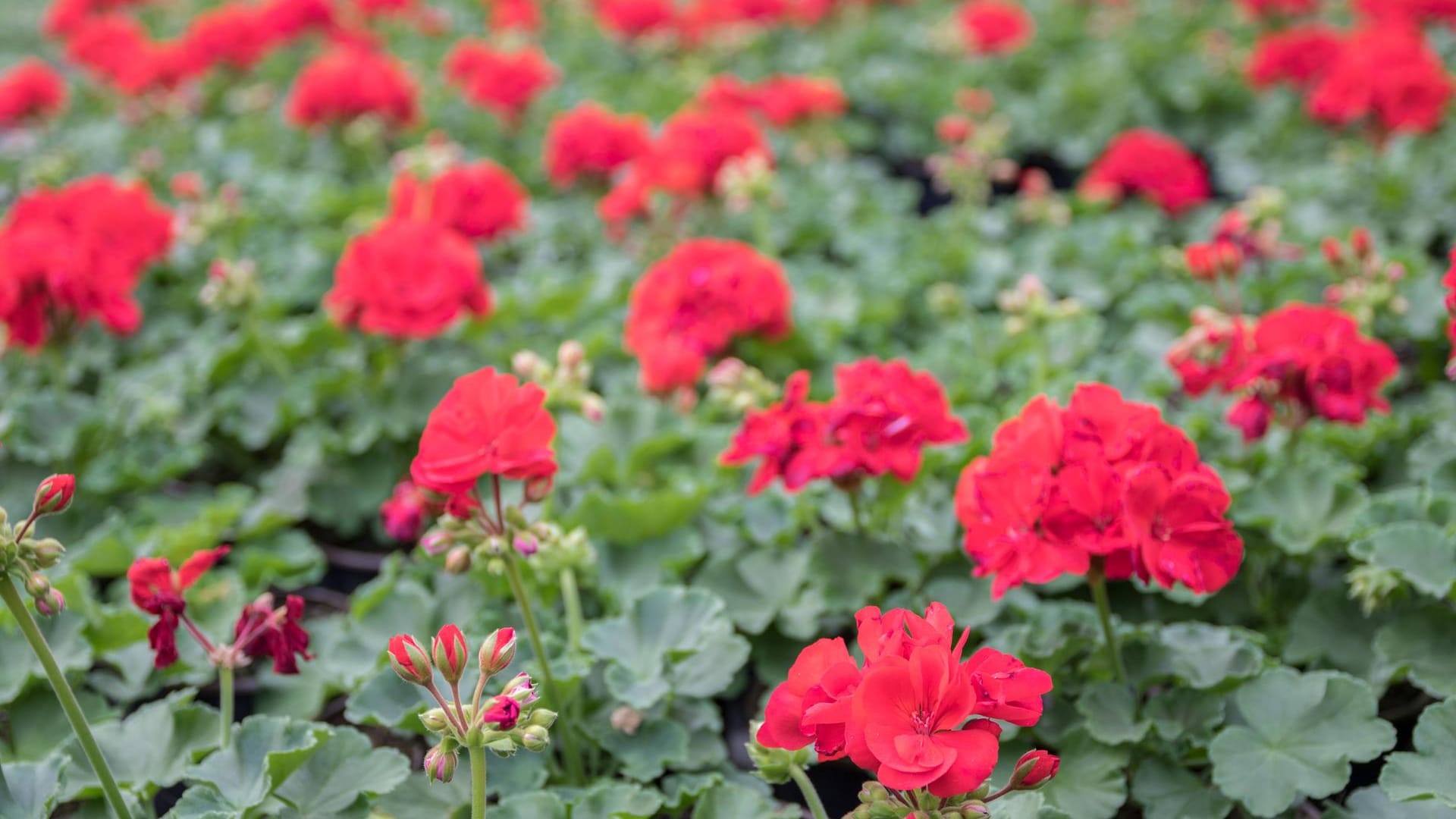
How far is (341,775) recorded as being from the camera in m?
1.21

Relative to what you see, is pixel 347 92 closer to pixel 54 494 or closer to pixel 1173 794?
pixel 54 494

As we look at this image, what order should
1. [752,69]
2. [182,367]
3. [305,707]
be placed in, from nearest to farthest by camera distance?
[305,707] → [182,367] → [752,69]

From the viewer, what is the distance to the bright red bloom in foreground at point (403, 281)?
1.87 meters

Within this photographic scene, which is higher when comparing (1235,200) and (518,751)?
(518,751)

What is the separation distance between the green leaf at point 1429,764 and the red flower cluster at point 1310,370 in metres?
0.40

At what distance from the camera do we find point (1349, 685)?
122 centimetres

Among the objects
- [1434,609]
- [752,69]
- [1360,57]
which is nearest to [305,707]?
[1434,609]

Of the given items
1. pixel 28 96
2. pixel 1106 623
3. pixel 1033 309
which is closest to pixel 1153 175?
pixel 1033 309

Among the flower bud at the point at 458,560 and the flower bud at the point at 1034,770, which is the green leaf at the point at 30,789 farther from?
the flower bud at the point at 1034,770

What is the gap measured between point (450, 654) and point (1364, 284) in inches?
59.4

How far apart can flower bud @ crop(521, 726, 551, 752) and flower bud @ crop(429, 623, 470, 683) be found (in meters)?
0.07

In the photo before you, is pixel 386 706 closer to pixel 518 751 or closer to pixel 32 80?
pixel 518 751

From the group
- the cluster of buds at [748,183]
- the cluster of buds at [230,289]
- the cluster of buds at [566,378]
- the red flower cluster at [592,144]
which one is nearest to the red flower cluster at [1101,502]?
the cluster of buds at [566,378]

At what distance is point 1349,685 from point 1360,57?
215 cm
